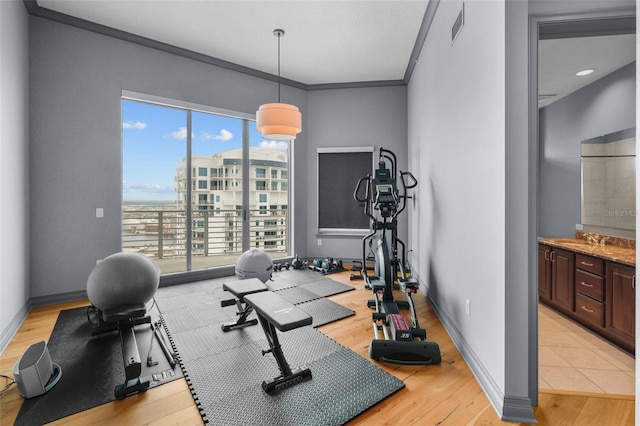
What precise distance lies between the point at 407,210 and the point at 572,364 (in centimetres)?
307

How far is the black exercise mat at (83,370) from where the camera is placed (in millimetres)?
1767

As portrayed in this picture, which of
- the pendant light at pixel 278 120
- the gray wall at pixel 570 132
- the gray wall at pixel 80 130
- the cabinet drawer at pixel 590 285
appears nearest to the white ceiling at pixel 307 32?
the gray wall at pixel 570 132

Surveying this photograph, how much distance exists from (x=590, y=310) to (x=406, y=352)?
73.7 inches

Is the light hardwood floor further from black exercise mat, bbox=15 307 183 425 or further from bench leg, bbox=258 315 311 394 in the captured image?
bench leg, bbox=258 315 311 394

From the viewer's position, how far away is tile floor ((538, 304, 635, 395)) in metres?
1.96

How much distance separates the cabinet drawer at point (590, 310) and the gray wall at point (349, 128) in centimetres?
253

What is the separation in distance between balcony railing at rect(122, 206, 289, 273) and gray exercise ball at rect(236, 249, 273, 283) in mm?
1421

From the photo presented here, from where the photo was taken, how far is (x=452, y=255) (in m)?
2.67

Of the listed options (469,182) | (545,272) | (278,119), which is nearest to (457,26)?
(469,182)

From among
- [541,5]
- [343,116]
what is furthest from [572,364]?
Answer: [343,116]

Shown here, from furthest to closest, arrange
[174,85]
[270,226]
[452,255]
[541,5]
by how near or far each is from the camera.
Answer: [270,226] → [174,85] → [452,255] → [541,5]

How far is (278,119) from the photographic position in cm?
320

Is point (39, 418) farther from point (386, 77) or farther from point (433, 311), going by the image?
point (386, 77)

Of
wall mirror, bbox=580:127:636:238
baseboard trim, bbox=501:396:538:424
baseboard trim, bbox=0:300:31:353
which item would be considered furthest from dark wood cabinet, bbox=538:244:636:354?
baseboard trim, bbox=0:300:31:353
